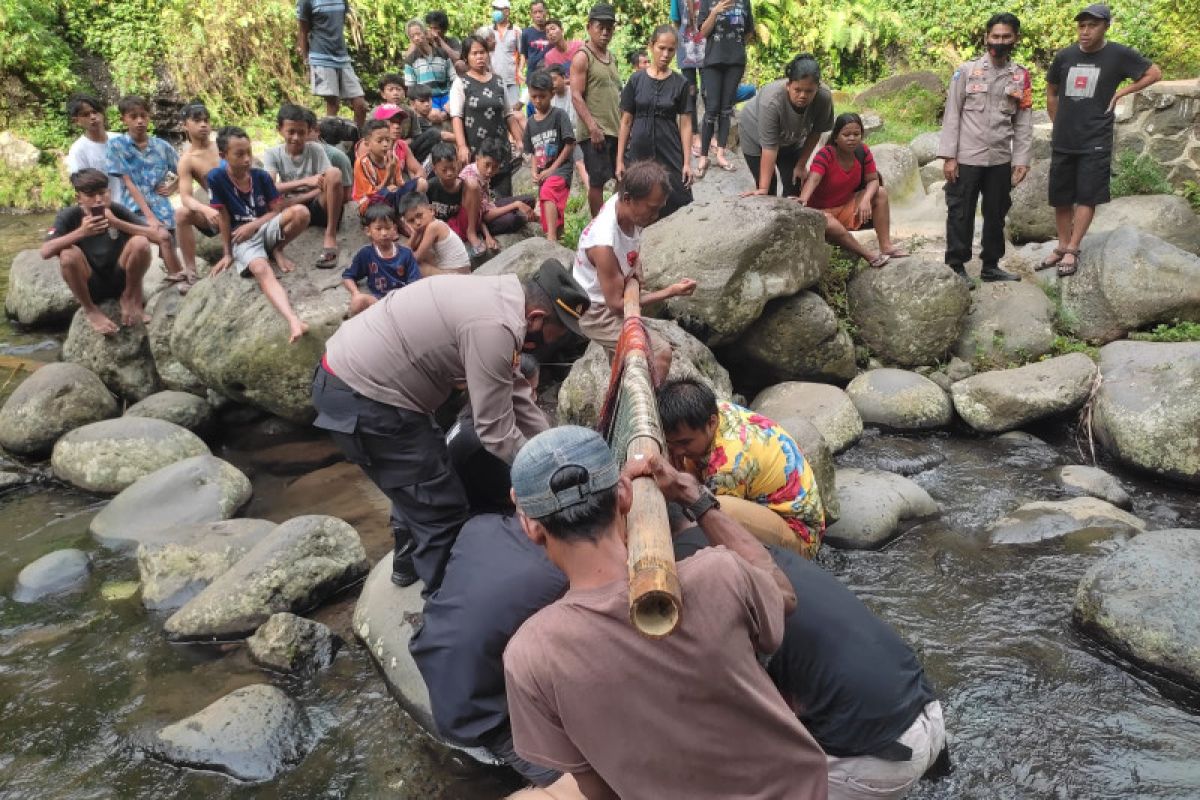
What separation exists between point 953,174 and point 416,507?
5.78 meters

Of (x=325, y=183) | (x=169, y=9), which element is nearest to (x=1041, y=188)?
(x=325, y=183)

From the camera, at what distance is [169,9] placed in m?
16.5

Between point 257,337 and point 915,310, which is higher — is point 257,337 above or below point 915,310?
above

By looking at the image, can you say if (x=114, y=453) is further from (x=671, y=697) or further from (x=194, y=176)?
(x=671, y=697)

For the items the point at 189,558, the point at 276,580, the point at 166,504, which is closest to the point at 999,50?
the point at 276,580

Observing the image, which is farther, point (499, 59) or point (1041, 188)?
point (499, 59)

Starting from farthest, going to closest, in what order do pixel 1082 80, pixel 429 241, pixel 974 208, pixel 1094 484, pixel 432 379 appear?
1. pixel 974 208
2. pixel 1082 80
3. pixel 429 241
4. pixel 1094 484
5. pixel 432 379

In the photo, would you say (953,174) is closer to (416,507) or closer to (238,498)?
(416,507)

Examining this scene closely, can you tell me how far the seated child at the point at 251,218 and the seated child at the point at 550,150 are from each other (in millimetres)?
2217

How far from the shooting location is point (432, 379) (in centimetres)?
396

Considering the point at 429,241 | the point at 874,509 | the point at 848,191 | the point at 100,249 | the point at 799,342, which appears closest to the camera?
the point at 874,509

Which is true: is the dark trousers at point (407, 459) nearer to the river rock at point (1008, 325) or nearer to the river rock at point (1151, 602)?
the river rock at point (1151, 602)

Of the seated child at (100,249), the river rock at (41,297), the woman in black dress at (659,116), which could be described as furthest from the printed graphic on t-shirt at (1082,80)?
the river rock at (41,297)

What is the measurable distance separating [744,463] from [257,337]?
4.50 m
